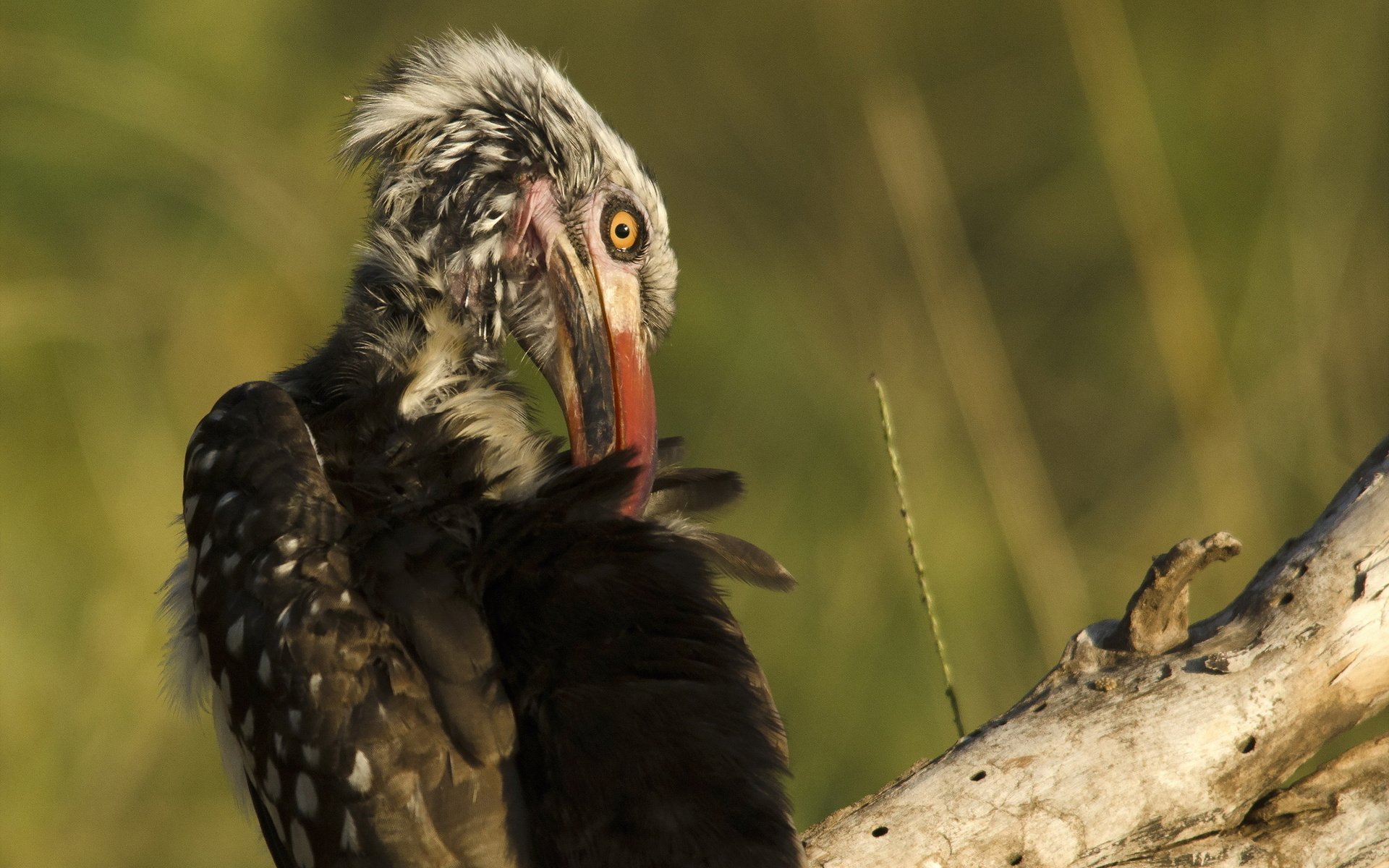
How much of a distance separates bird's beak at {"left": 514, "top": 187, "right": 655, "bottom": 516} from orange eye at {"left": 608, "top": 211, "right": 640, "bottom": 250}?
0.05m

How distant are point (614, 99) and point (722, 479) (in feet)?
12.9

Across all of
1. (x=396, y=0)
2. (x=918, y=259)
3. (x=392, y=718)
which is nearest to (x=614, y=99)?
(x=396, y=0)

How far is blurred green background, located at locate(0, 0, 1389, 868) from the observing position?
13.5ft

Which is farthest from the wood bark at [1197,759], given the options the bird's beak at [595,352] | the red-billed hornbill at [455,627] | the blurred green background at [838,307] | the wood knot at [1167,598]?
the blurred green background at [838,307]

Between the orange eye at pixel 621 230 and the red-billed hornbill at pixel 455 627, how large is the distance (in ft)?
1.24

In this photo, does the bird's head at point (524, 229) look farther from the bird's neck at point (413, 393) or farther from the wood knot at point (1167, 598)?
the wood knot at point (1167, 598)

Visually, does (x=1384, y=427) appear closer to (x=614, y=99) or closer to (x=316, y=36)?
(x=614, y=99)

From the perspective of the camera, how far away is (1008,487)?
388 centimetres

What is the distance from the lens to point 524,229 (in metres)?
2.67

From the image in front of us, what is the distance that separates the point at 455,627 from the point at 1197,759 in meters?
1.13

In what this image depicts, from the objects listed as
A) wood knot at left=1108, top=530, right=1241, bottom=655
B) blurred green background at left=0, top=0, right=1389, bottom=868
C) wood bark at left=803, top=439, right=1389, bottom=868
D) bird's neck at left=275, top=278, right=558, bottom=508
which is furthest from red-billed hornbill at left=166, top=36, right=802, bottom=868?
blurred green background at left=0, top=0, right=1389, bottom=868

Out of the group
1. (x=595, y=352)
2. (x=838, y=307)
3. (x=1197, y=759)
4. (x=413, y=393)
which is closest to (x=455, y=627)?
(x=413, y=393)

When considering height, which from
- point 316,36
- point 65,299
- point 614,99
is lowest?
point 65,299

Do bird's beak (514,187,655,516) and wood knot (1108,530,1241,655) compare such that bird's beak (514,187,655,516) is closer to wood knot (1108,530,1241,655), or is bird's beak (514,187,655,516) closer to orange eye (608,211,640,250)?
orange eye (608,211,640,250)
